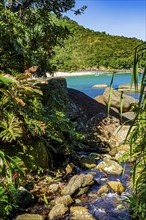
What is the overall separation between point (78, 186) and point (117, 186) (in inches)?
37.4

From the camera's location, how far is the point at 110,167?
8.05 metres

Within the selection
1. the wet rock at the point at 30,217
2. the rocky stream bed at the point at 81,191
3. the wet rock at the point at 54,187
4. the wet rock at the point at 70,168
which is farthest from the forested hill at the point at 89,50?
the wet rock at the point at 30,217

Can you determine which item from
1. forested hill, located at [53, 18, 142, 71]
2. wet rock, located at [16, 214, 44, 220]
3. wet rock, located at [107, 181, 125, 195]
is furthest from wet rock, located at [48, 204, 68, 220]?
forested hill, located at [53, 18, 142, 71]

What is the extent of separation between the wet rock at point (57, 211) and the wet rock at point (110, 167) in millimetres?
2628

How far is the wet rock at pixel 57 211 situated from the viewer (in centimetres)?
526

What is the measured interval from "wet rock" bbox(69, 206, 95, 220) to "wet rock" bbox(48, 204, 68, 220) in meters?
0.15

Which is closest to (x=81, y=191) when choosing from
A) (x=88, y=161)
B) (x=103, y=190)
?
(x=103, y=190)

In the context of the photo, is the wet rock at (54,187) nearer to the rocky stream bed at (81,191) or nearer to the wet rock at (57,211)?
the rocky stream bed at (81,191)

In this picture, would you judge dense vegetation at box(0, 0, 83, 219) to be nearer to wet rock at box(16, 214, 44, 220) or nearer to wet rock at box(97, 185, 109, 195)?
wet rock at box(16, 214, 44, 220)

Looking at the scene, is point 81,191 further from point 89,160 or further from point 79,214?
point 89,160

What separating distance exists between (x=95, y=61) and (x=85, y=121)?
6260 cm

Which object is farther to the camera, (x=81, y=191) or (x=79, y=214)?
(x=81, y=191)

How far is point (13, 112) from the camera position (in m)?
6.15

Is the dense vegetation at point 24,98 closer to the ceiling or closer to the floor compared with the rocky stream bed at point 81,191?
closer to the ceiling
